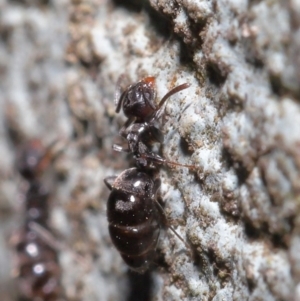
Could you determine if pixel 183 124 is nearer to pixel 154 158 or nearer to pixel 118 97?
→ pixel 154 158

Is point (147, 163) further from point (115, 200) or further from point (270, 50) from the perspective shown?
point (270, 50)

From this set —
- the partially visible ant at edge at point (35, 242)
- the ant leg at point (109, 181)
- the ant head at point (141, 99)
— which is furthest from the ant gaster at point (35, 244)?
the ant head at point (141, 99)

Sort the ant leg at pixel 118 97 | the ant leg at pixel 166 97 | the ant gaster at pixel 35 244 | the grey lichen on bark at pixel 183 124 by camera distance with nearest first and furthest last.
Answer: the grey lichen on bark at pixel 183 124
the ant leg at pixel 166 97
the ant leg at pixel 118 97
the ant gaster at pixel 35 244

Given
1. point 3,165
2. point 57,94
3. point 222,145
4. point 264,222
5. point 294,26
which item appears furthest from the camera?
point 3,165

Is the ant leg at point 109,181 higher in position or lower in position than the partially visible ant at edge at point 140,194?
lower

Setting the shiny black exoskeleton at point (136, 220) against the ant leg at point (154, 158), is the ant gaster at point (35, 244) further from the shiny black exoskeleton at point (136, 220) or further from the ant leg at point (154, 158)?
the ant leg at point (154, 158)

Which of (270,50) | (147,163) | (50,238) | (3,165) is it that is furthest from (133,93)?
(3,165)

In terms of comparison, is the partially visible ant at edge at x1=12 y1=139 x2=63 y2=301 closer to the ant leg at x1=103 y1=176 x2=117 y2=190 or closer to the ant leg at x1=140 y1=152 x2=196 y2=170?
the ant leg at x1=103 y1=176 x2=117 y2=190
